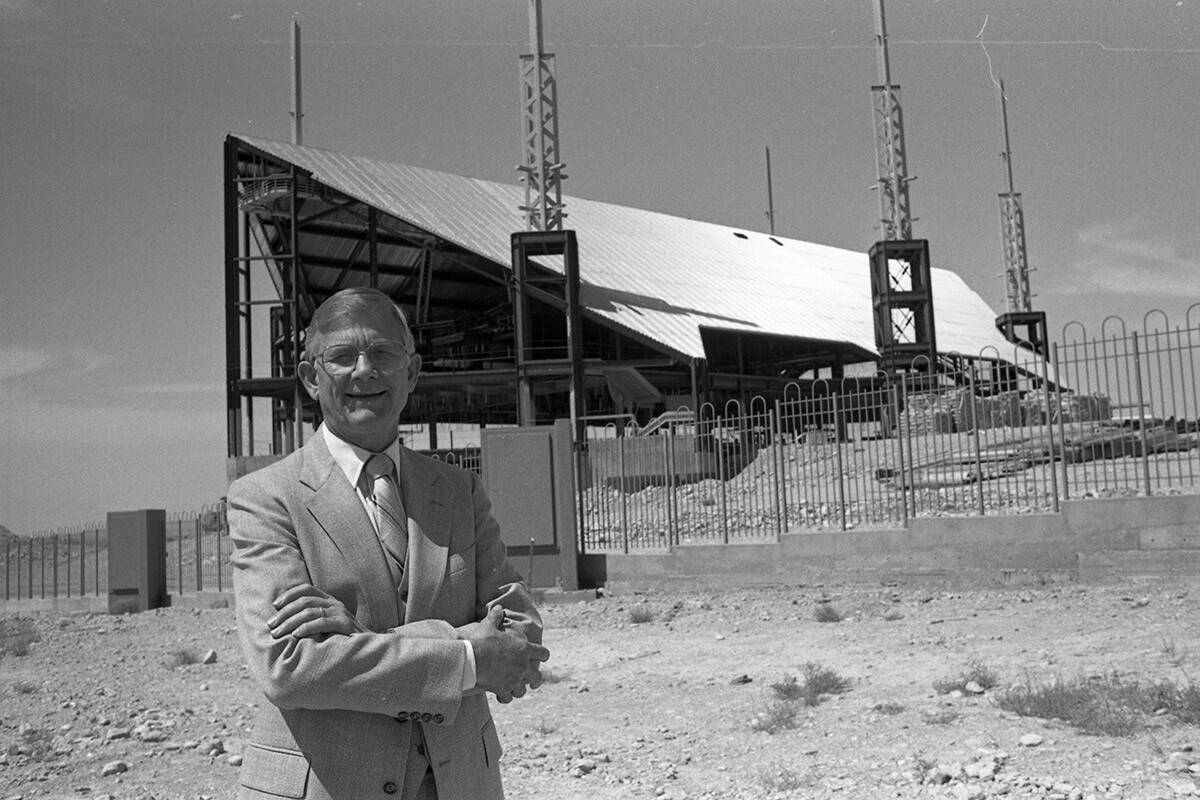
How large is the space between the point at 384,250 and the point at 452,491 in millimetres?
42639

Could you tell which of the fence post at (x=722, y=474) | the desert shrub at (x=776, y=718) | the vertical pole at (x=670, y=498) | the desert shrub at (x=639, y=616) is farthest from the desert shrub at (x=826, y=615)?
the vertical pole at (x=670, y=498)

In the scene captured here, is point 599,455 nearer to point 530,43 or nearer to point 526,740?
point 526,740

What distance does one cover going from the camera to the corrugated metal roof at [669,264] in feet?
120

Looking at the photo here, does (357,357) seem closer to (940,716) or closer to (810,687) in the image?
(940,716)

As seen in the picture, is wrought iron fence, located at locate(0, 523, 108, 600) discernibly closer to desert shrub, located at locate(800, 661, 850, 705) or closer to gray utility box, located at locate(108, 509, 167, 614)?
gray utility box, located at locate(108, 509, 167, 614)

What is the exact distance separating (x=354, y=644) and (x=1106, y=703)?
20.6 feet

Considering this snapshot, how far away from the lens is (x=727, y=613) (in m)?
13.4

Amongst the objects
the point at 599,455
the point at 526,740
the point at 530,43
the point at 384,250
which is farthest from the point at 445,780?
the point at 384,250

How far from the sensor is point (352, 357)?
255 cm

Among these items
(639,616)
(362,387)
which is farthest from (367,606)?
(639,616)

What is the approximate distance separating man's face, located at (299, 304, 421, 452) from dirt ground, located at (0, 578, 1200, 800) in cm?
443

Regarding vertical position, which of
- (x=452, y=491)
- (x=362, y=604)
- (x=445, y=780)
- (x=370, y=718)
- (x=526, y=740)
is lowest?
(x=526, y=740)

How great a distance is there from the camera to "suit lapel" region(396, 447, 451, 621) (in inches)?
95.7

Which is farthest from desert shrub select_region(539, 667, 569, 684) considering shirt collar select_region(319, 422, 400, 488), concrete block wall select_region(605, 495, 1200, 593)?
shirt collar select_region(319, 422, 400, 488)
